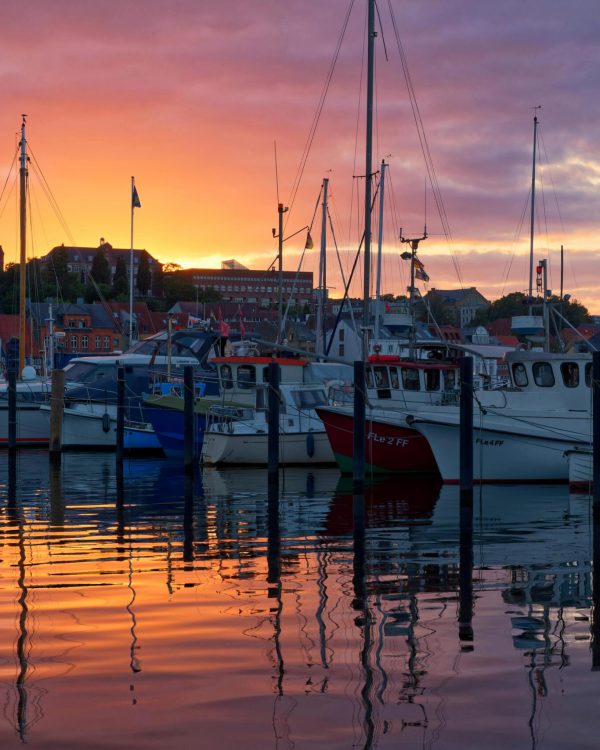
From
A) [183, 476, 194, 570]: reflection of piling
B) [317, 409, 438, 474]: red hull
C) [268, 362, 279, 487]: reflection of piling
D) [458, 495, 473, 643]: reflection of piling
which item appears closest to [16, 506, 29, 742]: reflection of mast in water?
[183, 476, 194, 570]: reflection of piling

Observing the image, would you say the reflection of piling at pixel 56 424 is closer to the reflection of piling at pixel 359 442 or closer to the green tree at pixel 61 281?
the reflection of piling at pixel 359 442

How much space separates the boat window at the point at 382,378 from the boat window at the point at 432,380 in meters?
1.07

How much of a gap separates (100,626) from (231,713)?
306 centimetres

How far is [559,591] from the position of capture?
1256 cm

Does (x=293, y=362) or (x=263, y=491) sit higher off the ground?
(x=293, y=362)

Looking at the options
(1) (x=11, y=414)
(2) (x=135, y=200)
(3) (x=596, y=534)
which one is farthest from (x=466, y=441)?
(2) (x=135, y=200)

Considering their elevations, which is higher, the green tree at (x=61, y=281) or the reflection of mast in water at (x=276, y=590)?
the green tree at (x=61, y=281)

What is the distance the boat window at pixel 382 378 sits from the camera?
30484mm

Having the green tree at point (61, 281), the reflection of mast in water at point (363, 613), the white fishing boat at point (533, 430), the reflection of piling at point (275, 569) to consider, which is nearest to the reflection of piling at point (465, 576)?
the reflection of mast in water at point (363, 613)

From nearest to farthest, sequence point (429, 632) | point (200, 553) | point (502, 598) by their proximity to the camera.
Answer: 1. point (429, 632)
2. point (502, 598)
3. point (200, 553)

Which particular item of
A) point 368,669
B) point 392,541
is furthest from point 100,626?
point 392,541

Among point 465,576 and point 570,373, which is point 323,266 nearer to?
point 570,373

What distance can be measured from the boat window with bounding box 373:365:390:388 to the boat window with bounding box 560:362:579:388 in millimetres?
5478

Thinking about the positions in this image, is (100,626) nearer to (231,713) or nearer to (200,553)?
Result: (231,713)
